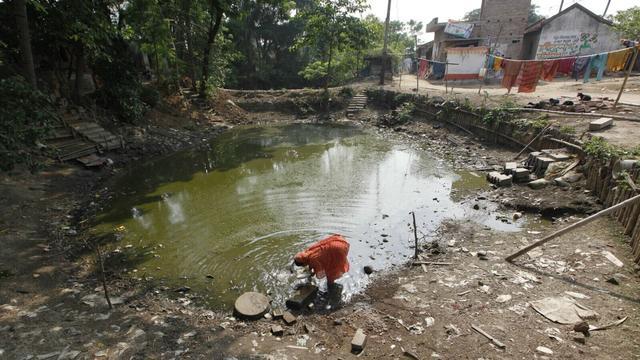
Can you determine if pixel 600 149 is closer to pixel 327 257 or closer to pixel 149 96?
pixel 327 257

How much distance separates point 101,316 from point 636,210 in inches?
351

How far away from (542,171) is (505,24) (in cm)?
2098

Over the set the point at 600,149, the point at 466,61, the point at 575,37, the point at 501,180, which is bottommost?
the point at 501,180

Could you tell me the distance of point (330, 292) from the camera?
5773mm

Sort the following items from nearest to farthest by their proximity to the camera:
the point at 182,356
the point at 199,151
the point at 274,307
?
the point at 182,356 → the point at 274,307 → the point at 199,151

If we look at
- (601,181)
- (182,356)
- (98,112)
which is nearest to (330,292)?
(182,356)

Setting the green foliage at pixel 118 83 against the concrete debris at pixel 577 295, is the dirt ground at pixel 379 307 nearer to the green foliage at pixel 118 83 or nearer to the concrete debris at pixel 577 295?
the concrete debris at pixel 577 295

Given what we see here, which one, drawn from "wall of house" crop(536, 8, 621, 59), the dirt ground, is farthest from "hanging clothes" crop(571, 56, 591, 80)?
the dirt ground

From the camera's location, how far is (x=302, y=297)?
541cm

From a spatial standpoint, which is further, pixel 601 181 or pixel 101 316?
pixel 601 181

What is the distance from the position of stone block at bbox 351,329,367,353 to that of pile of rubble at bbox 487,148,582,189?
709 centimetres

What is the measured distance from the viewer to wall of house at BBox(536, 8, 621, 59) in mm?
22875

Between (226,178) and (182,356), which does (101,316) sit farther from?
(226,178)

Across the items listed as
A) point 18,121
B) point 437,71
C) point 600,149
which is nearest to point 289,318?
point 18,121
